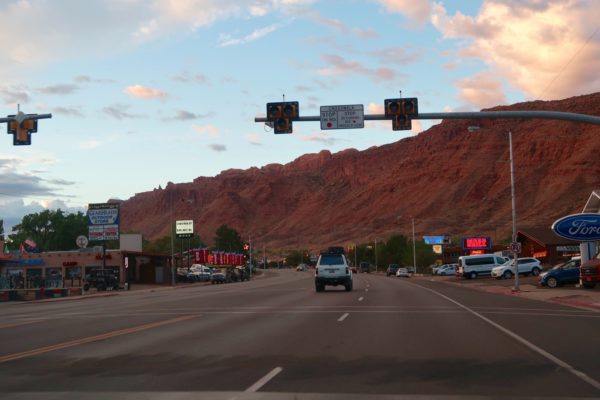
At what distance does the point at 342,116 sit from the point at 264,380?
15.4 m

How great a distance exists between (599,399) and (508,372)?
218cm

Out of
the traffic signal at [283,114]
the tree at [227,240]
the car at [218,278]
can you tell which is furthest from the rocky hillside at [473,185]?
the traffic signal at [283,114]

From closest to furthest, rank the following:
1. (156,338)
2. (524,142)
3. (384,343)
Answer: (384,343), (156,338), (524,142)

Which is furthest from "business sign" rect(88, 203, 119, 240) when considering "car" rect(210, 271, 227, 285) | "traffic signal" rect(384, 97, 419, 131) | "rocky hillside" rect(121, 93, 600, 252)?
"rocky hillside" rect(121, 93, 600, 252)

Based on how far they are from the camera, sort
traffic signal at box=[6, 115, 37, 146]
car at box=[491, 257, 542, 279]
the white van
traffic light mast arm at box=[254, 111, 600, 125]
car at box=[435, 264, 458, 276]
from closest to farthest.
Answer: traffic light mast arm at box=[254, 111, 600, 125], traffic signal at box=[6, 115, 37, 146], car at box=[491, 257, 542, 279], the white van, car at box=[435, 264, 458, 276]

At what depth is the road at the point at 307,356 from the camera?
9953mm

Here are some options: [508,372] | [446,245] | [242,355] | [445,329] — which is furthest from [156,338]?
[446,245]

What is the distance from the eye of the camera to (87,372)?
11.6 meters

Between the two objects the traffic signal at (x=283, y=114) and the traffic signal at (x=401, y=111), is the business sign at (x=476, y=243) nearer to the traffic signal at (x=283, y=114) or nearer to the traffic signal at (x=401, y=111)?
the traffic signal at (x=401, y=111)

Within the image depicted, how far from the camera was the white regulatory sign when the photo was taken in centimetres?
2444

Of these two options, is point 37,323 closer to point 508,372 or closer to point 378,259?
point 508,372

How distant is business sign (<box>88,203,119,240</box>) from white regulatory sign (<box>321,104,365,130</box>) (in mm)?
48007

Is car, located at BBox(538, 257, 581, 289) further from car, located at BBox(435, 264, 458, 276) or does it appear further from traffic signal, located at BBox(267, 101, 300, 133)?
car, located at BBox(435, 264, 458, 276)

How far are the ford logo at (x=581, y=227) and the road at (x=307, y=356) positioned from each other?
49.9 ft
